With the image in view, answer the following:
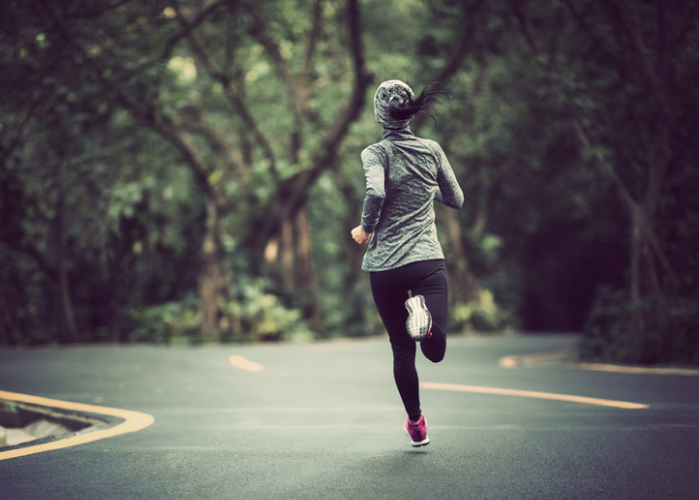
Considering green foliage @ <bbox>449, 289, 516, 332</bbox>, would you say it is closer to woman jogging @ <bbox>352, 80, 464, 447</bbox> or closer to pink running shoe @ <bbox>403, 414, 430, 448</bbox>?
pink running shoe @ <bbox>403, 414, 430, 448</bbox>

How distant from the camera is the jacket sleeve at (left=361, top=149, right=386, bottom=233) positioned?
180 inches

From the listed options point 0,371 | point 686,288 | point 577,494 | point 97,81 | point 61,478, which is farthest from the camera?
point 97,81

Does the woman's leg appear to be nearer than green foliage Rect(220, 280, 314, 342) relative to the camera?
Yes

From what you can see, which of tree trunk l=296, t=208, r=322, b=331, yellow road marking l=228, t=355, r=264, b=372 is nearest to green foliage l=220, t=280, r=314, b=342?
tree trunk l=296, t=208, r=322, b=331

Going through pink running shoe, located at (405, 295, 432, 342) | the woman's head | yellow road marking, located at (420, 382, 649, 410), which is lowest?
yellow road marking, located at (420, 382, 649, 410)

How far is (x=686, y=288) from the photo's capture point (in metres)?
10.8

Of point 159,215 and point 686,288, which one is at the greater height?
point 159,215

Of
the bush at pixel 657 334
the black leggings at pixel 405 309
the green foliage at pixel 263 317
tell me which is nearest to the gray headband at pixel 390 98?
the black leggings at pixel 405 309

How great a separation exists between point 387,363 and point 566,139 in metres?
11.6

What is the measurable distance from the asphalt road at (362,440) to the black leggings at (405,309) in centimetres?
49

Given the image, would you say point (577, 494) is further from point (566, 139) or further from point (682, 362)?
point (566, 139)

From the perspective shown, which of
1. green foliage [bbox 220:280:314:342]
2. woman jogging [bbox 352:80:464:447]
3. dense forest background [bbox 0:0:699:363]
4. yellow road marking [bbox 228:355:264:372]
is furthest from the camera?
green foliage [bbox 220:280:314:342]

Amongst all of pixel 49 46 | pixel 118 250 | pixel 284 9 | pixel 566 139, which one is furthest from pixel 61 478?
pixel 566 139

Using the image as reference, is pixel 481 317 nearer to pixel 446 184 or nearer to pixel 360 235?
pixel 446 184
